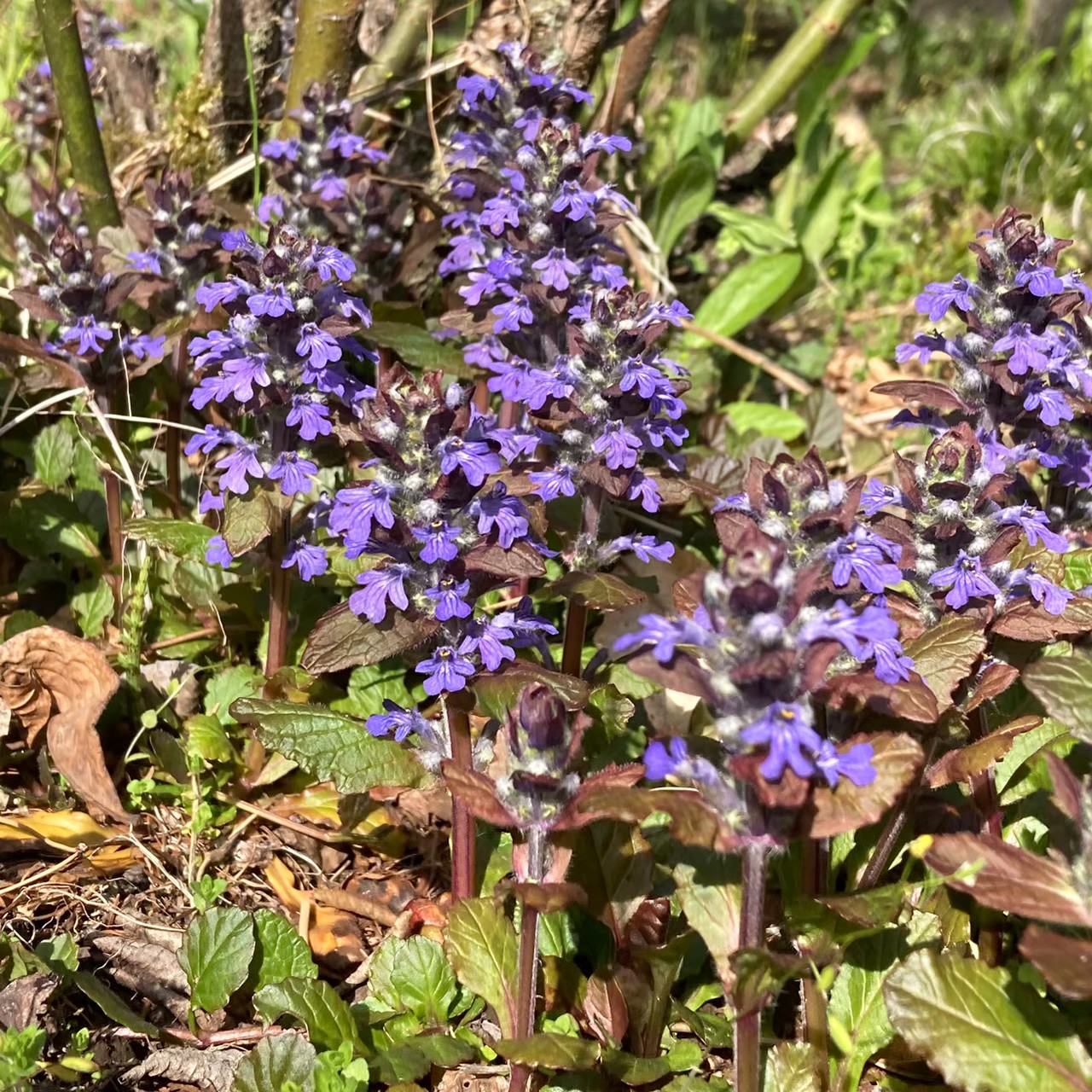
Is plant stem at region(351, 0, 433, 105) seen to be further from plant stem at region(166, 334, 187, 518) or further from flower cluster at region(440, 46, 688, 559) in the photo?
plant stem at region(166, 334, 187, 518)

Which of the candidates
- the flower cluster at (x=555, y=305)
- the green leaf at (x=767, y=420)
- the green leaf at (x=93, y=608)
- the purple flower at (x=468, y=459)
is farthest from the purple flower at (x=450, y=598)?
the green leaf at (x=767, y=420)

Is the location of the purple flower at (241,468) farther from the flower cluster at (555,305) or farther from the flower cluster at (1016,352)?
the flower cluster at (1016,352)

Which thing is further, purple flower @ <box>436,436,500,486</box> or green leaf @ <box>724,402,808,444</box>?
green leaf @ <box>724,402,808,444</box>

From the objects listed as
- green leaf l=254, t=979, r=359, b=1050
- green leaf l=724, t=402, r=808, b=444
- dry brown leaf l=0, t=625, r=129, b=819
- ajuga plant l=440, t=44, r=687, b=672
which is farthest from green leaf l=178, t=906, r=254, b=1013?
green leaf l=724, t=402, r=808, b=444

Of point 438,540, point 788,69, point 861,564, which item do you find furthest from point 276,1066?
point 788,69

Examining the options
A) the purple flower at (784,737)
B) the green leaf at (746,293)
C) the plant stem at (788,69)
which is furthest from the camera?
the plant stem at (788,69)

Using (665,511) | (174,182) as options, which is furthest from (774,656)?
(174,182)

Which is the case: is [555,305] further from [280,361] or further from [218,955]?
[218,955]
